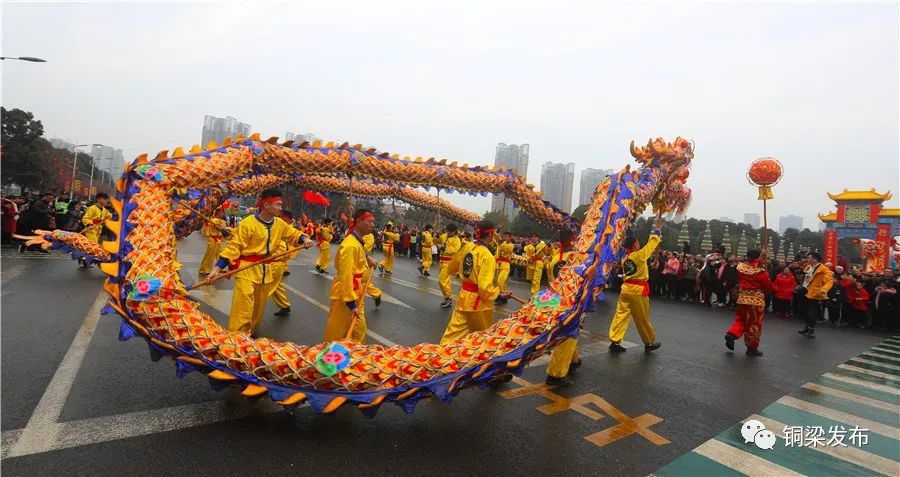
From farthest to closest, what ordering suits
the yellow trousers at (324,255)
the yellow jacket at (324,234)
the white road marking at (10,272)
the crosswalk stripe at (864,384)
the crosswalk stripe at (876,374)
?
the yellow trousers at (324,255) < the yellow jacket at (324,234) < the white road marking at (10,272) < the crosswalk stripe at (876,374) < the crosswalk stripe at (864,384)

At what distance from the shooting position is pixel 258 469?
8.77 ft

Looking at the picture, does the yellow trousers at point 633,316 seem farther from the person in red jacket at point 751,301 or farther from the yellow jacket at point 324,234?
the yellow jacket at point 324,234

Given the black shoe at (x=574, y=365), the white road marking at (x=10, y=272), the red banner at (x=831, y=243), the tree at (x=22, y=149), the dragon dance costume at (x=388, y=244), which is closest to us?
the black shoe at (x=574, y=365)

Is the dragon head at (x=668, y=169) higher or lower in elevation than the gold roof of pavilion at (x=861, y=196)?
lower

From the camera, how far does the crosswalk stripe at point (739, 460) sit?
3105mm

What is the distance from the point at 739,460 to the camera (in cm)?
326

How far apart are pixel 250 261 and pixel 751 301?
662cm

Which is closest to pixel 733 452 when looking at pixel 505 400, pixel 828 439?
pixel 828 439

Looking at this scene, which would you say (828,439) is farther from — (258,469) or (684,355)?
(258,469)

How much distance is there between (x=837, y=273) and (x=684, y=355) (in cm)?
741

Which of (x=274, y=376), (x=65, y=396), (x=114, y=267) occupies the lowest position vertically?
(x=65, y=396)

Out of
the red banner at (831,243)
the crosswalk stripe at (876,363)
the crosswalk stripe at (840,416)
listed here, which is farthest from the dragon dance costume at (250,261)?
the red banner at (831,243)

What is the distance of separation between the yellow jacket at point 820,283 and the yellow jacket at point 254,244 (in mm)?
9661

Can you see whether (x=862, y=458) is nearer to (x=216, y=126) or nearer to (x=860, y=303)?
(x=860, y=303)
